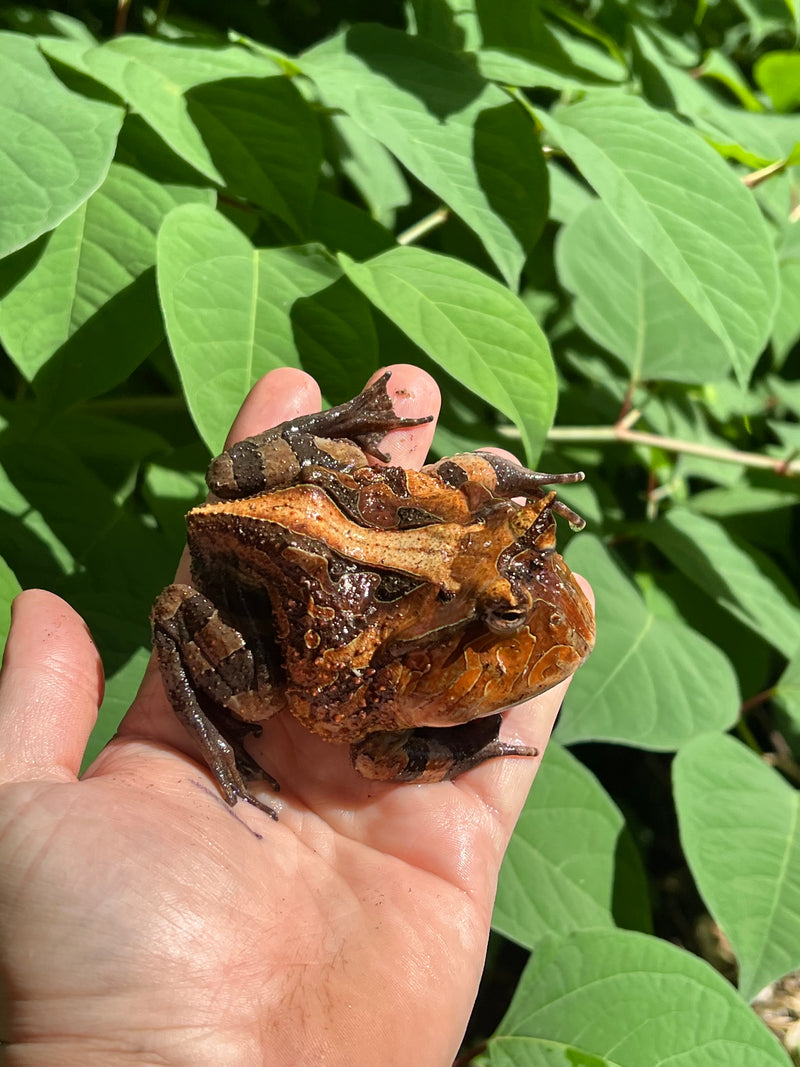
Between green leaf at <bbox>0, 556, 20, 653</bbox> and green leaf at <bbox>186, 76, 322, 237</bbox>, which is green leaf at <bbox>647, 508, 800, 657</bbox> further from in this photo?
green leaf at <bbox>0, 556, 20, 653</bbox>

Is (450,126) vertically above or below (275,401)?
above

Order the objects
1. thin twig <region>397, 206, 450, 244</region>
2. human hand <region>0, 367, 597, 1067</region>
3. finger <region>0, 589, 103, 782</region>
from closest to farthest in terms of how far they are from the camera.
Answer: human hand <region>0, 367, 597, 1067</region> < finger <region>0, 589, 103, 782</region> < thin twig <region>397, 206, 450, 244</region>

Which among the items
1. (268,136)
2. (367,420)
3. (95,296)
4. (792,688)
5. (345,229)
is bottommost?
(792,688)

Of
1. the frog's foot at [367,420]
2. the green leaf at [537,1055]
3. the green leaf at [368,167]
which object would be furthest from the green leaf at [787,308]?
the green leaf at [537,1055]

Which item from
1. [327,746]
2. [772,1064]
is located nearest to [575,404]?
[327,746]

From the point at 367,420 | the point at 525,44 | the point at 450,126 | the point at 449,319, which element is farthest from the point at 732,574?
the point at 525,44

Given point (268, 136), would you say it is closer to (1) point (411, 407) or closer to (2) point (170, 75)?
(2) point (170, 75)

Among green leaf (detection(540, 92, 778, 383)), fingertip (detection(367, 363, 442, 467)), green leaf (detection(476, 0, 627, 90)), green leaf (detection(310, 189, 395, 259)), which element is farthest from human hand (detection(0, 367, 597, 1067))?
green leaf (detection(476, 0, 627, 90))

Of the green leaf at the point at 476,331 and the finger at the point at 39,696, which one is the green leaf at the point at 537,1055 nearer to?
the finger at the point at 39,696
